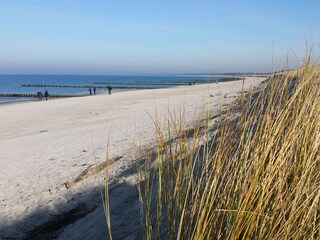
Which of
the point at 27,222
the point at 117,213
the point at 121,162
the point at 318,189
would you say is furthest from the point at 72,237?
the point at 318,189

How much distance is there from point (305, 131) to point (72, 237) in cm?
210

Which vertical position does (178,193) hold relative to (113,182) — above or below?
above

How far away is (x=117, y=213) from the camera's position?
3127 millimetres

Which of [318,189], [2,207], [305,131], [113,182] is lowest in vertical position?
[2,207]

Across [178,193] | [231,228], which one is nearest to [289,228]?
[231,228]

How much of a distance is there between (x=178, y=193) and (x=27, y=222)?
2.41m

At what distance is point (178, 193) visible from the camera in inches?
73.9

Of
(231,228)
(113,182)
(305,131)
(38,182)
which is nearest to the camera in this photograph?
(231,228)

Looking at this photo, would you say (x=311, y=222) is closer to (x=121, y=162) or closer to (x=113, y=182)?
(x=113, y=182)

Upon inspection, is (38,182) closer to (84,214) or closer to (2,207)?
(2,207)

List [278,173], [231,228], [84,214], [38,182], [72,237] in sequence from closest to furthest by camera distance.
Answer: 1. [231,228]
2. [278,173]
3. [72,237]
4. [84,214]
5. [38,182]

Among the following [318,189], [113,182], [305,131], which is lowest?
[113,182]

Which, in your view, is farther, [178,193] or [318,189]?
[178,193]

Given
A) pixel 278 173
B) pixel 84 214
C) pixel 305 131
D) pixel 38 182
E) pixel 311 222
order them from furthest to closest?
pixel 38 182 < pixel 84 214 < pixel 305 131 < pixel 278 173 < pixel 311 222
